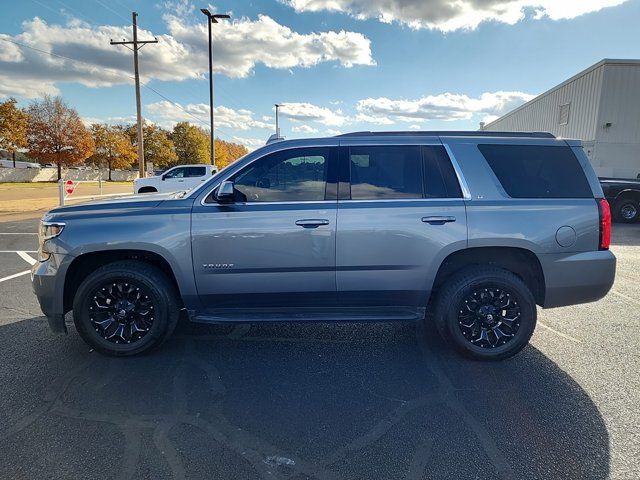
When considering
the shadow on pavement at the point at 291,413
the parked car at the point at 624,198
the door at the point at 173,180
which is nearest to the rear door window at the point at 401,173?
the shadow on pavement at the point at 291,413

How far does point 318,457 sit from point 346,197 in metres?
2.05

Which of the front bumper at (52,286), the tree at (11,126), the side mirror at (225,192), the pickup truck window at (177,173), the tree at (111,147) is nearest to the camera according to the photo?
the side mirror at (225,192)

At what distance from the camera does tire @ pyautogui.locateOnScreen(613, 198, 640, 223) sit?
1297 centimetres

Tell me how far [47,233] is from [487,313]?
3981 millimetres

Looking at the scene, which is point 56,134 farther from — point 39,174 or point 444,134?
point 444,134

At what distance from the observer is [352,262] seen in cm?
355

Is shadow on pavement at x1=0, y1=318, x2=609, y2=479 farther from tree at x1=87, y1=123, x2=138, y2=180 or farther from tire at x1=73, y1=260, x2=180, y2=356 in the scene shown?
tree at x1=87, y1=123, x2=138, y2=180

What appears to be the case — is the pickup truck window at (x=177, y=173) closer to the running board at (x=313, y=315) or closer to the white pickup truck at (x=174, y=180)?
the white pickup truck at (x=174, y=180)

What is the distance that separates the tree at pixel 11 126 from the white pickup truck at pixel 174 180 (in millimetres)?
33961

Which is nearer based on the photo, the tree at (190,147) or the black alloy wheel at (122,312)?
the black alloy wheel at (122,312)

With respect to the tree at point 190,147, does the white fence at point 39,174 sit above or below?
below

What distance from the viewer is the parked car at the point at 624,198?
12859 millimetres

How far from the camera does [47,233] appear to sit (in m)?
3.58

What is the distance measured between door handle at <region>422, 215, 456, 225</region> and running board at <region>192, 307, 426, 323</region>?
0.80 meters
